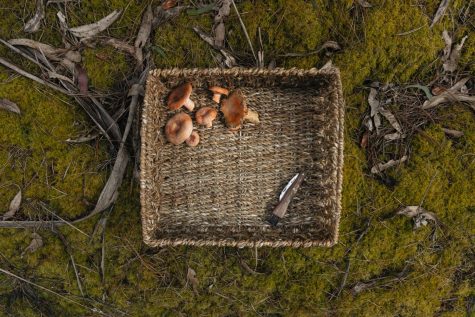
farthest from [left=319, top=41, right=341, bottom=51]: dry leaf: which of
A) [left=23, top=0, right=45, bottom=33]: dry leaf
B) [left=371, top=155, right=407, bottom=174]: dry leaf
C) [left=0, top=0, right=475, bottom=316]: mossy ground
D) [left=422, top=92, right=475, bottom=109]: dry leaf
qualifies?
[left=23, top=0, right=45, bottom=33]: dry leaf

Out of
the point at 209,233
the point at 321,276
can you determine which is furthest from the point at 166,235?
the point at 321,276

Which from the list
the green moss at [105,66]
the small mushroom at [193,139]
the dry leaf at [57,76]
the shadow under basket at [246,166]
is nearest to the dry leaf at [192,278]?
the shadow under basket at [246,166]

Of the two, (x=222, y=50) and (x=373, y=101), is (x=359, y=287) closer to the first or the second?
(x=373, y=101)

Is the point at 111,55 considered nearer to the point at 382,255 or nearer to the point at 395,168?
the point at 395,168

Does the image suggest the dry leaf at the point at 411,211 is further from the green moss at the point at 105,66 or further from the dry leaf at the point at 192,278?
the green moss at the point at 105,66

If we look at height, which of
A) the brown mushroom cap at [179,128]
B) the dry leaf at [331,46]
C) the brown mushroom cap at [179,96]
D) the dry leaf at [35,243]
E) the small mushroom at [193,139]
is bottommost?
the dry leaf at [35,243]

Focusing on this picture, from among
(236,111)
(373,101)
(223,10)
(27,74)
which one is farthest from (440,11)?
(27,74)
